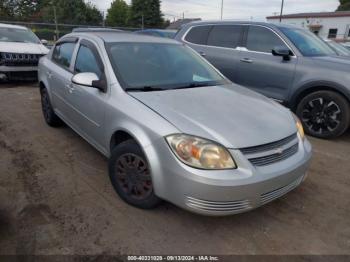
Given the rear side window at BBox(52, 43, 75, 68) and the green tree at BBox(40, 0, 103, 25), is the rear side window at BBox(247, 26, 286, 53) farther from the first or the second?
the green tree at BBox(40, 0, 103, 25)

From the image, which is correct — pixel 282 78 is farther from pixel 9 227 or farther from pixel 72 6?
pixel 72 6

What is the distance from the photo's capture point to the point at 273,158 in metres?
2.46

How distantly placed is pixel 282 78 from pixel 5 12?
48.2m

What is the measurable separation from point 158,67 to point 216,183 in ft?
5.45

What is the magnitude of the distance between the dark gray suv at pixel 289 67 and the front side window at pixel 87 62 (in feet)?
9.91

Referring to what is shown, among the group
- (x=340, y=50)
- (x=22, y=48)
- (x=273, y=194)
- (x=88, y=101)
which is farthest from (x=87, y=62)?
(x=22, y=48)

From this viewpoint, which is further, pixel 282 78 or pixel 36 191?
pixel 282 78

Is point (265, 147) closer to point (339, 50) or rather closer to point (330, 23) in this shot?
point (339, 50)

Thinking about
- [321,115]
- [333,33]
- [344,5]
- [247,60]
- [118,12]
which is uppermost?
[344,5]

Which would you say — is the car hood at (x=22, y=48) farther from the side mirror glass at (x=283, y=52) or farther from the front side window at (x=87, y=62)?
the side mirror glass at (x=283, y=52)

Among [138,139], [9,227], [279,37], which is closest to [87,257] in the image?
[9,227]

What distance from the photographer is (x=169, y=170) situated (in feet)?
7.68

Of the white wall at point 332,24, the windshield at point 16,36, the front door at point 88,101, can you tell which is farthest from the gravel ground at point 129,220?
the white wall at point 332,24

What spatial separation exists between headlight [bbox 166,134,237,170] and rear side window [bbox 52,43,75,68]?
2.46 meters
